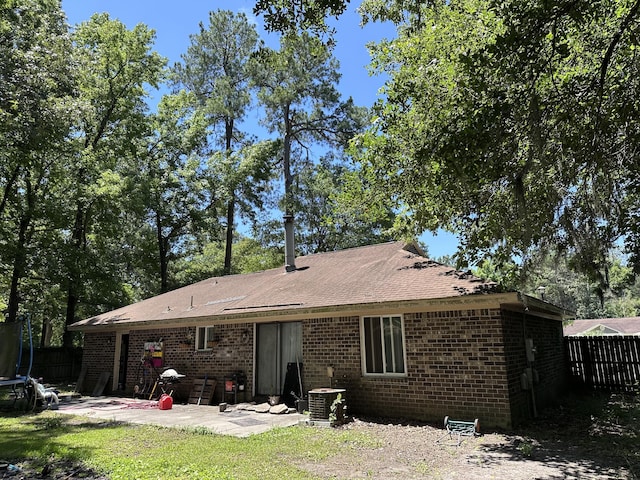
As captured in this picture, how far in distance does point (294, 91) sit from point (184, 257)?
41.3 ft

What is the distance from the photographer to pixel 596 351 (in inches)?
528

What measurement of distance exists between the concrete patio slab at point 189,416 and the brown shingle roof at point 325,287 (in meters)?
2.37

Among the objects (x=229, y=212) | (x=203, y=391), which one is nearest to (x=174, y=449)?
(x=203, y=391)

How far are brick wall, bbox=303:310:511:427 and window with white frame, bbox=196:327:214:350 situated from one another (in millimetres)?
4238

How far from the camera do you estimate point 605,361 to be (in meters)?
13.2

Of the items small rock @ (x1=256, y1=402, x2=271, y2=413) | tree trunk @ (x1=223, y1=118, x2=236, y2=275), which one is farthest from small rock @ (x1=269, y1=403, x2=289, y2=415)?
tree trunk @ (x1=223, y1=118, x2=236, y2=275)

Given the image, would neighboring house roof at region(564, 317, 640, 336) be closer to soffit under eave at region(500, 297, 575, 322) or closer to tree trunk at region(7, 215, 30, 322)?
soffit under eave at region(500, 297, 575, 322)

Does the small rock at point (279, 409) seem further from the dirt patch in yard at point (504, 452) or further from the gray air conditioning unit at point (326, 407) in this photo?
the dirt patch in yard at point (504, 452)

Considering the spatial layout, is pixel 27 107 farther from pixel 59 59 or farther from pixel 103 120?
pixel 103 120

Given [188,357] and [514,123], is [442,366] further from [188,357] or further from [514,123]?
[188,357]

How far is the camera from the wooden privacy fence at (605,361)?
501 inches

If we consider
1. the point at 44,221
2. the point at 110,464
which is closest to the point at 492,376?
the point at 110,464

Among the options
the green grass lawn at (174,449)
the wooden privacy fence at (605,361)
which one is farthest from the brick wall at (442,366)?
the wooden privacy fence at (605,361)

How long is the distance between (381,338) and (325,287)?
93.3 inches
